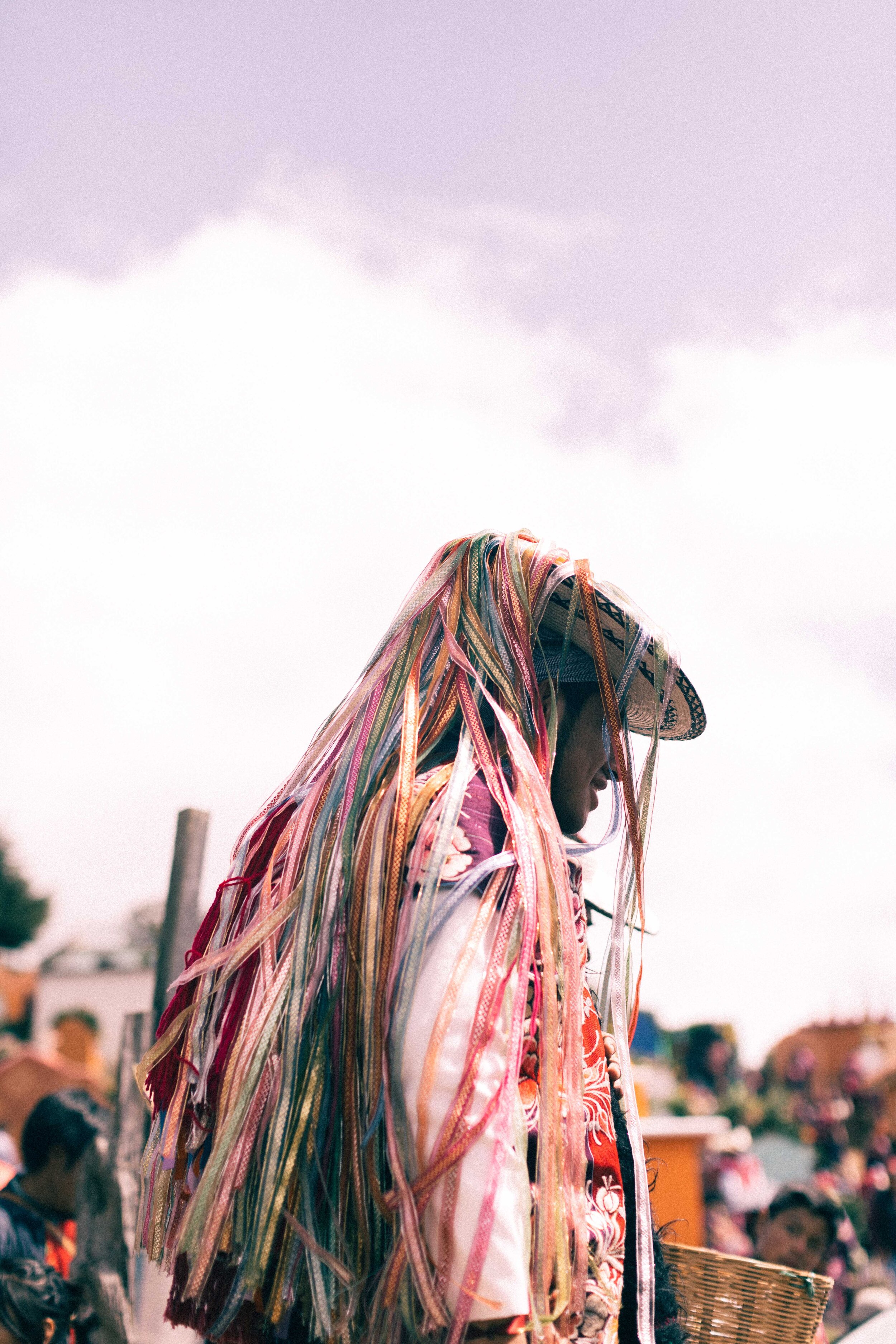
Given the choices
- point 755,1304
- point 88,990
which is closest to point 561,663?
point 755,1304

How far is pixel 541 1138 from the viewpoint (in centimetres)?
144

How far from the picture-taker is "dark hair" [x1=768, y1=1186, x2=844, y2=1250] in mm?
4449

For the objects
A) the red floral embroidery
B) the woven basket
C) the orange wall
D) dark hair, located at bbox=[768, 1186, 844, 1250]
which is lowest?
the orange wall

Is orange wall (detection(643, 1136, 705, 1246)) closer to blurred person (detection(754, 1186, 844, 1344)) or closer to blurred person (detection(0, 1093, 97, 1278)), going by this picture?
blurred person (detection(754, 1186, 844, 1344))

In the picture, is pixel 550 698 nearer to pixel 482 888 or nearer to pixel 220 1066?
pixel 482 888

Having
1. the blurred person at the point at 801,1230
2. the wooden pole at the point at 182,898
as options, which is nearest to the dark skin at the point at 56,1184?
the wooden pole at the point at 182,898

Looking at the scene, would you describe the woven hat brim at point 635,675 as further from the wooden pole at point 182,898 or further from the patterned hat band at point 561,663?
the wooden pole at point 182,898

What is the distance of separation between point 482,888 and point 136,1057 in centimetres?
325

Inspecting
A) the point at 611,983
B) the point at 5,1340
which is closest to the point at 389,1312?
the point at 611,983

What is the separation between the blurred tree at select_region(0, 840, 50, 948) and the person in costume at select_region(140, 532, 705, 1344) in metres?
47.3

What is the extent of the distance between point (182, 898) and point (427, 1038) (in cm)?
316

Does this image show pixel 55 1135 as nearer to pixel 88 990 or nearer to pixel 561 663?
pixel 561 663

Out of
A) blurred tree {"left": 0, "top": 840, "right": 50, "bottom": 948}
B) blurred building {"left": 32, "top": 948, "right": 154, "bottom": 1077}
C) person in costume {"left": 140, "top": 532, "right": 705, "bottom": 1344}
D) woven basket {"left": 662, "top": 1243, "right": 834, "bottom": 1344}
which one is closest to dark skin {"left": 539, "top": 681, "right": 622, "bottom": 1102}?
person in costume {"left": 140, "top": 532, "right": 705, "bottom": 1344}

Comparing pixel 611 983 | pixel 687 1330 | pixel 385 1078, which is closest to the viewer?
pixel 385 1078
